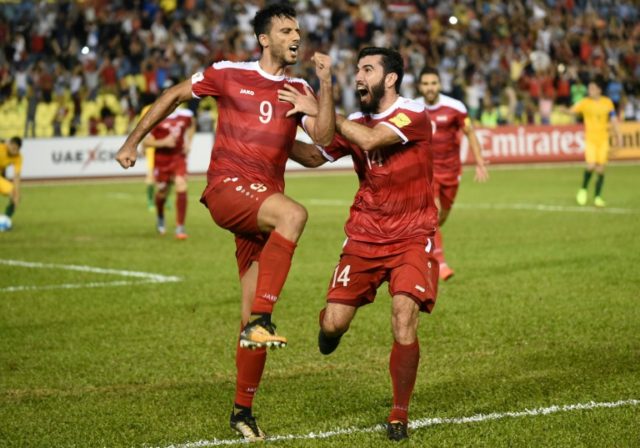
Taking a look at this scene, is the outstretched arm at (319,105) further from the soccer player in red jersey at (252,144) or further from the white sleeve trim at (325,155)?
the white sleeve trim at (325,155)

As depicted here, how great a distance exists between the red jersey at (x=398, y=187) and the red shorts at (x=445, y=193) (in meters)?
6.48

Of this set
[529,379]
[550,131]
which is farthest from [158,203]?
[550,131]

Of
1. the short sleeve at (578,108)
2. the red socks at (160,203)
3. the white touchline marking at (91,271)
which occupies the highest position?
the short sleeve at (578,108)

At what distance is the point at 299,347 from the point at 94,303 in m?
3.27

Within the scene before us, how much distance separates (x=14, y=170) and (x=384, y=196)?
14.4 m

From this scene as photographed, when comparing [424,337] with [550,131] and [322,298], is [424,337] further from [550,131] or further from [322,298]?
[550,131]

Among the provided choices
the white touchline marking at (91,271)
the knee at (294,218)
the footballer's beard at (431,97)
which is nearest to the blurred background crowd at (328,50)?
the white touchline marking at (91,271)

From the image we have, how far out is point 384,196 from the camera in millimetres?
6648

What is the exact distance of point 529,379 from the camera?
290 inches

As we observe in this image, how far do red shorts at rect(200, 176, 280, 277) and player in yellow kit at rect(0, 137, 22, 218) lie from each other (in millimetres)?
13809

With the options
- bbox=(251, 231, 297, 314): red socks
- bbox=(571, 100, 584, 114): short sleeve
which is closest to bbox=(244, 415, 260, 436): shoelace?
bbox=(251, 231, 297, 314): red socks

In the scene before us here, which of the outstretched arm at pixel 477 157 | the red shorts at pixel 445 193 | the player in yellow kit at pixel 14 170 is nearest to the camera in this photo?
the outstretched arm at pixel 477 157

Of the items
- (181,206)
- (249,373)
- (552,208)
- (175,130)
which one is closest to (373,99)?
(249,373)

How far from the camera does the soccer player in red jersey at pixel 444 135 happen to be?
42.7ft
